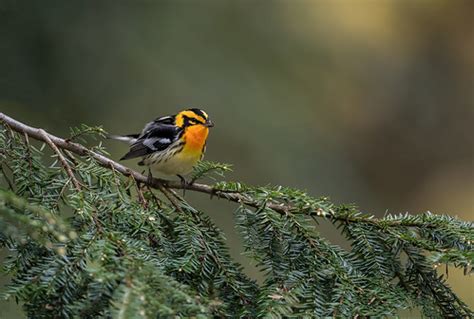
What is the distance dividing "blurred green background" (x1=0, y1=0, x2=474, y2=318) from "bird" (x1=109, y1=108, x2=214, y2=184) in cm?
58

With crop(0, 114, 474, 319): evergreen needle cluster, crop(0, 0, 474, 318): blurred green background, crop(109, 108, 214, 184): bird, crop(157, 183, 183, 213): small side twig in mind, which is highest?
crop(0, 0, 474, 318): blurred green background

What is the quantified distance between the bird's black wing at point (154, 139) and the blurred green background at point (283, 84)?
57cm

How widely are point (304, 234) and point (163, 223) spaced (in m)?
0.40

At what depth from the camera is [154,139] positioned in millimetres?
3477

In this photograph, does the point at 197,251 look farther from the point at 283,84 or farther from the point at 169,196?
the point at 283,84

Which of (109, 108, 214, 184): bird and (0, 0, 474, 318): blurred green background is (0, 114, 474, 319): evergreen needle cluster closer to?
(0, 0, 474, 318): blurred green background

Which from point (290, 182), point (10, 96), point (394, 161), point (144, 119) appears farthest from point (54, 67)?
point (394, 161)

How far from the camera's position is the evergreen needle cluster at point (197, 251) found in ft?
4.57

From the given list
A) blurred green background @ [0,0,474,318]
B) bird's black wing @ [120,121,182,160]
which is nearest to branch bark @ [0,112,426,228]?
blurred green background @ [0,0,474,318]

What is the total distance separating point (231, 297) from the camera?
1.70 metres

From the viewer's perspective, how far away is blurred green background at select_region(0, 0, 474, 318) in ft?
13.0

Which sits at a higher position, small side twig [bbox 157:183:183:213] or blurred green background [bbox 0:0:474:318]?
blurred green background [bbox 0:0:474:318]

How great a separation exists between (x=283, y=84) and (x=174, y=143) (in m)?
2.07

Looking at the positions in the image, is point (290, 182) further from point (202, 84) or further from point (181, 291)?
point (181, 291)
